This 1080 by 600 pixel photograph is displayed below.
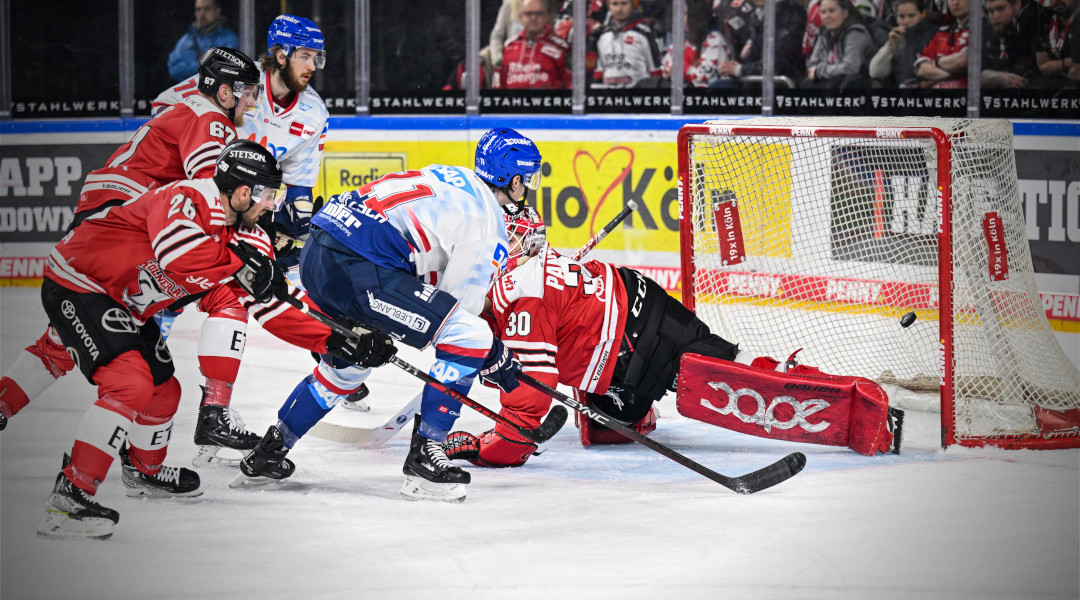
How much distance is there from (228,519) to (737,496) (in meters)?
1.33

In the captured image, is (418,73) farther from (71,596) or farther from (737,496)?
(71,596)

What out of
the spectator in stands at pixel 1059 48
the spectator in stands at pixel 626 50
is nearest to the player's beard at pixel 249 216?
the spectator in stands at pixel 626 50

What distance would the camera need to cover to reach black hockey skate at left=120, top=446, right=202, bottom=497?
3.23 metres

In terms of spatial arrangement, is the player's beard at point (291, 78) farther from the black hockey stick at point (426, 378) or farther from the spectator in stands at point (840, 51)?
the spectator in stands at point (840, 51)

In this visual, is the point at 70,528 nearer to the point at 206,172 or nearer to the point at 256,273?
the point at 256,273

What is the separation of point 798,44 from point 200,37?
329 centimetres

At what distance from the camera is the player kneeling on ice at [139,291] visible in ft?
9.31

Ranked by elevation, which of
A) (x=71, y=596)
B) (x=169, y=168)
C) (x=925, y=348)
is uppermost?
(x=169, y=168)

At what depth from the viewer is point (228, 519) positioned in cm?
305

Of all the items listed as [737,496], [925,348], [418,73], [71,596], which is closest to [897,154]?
[925,348]

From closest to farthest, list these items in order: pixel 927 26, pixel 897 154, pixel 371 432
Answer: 1. pixel 371 432
2. pixel 897 154
3. pixel 927 26

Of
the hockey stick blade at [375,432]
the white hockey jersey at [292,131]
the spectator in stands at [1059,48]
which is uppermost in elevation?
the spectator in stands at [1059,48]

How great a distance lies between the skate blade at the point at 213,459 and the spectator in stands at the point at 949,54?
144 inches

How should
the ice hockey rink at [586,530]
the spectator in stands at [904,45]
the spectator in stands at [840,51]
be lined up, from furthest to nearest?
the spectator in stands at [840,51] → the spectator in stands at [904,45] → the ice hockey rink at [586,530]
